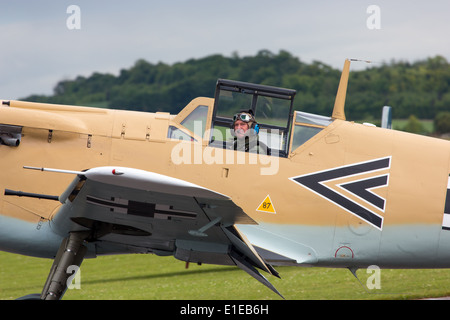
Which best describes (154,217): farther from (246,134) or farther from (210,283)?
(210,283)

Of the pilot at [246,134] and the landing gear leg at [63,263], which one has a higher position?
the pilot at [246,134]

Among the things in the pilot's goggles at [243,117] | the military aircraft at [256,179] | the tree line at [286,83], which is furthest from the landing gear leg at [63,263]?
the tree line at [286,83]

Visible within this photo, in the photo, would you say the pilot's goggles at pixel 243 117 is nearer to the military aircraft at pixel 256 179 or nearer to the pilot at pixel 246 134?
the pilot at pixel 246 134

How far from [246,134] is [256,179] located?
540 mm

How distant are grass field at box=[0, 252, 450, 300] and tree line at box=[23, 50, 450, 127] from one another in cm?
2078

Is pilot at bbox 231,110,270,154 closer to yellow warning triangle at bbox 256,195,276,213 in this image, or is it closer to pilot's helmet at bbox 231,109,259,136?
pilot's helmet at bbox 231,109,259,136

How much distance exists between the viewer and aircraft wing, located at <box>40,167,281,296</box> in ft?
19.4

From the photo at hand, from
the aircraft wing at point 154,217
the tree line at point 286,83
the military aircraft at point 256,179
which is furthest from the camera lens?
the tree line at point 286,83

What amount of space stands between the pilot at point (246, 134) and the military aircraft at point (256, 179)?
7 cm

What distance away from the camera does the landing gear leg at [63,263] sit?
23.9 ft

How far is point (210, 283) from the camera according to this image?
45.9ft

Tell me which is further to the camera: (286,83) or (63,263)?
(286,83)

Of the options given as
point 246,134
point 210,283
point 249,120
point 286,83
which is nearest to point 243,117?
point 249,120

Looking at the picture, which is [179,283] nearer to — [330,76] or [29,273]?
[29,273]
